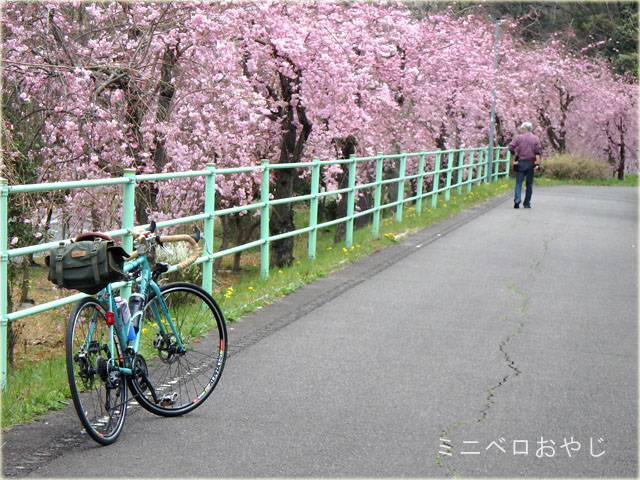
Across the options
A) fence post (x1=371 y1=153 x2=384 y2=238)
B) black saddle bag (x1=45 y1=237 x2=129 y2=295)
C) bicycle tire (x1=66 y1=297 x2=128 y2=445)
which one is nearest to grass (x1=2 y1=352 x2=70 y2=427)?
bicycle tire (x1=66 y1=297 x2=128 y2=445)

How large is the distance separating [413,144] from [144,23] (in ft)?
53.8

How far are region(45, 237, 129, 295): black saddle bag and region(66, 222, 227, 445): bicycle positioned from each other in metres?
0.16

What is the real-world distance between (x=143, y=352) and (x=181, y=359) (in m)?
0.85

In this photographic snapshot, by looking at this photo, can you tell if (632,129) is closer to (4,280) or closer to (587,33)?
(587,33)

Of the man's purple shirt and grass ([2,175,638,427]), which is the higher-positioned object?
the man's purple shirt

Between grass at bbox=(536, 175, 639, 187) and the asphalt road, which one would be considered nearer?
the asphalt road

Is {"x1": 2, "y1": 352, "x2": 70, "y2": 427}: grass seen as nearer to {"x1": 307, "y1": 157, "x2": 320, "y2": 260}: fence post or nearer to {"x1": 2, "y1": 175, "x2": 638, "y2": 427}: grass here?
{"x1": 2, "y1": 175, "x2": 638, "y2": 427}: grass

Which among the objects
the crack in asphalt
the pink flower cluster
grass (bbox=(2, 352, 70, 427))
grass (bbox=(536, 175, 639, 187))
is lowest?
grass (bbox=(536, 175, 639, 187))

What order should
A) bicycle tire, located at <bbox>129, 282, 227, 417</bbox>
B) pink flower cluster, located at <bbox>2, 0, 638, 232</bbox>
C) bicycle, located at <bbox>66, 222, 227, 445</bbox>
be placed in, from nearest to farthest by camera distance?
bicycle, located at <bbox>66, 222, 227, 445</bbox> < bicycle tire, located at <bbox>129, 282, 227, 417</bbox> < pink flower cluster, located at <bbox>2, 0, 638, 232</bbox>

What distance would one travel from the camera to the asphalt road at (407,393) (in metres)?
4.91

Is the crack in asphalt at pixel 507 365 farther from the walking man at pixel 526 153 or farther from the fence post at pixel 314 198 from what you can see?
the walking man at pixel 526 153

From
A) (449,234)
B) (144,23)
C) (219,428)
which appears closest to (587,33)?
(449,234)

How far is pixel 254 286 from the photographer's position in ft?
34.5

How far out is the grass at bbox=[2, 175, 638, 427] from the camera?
560cm
